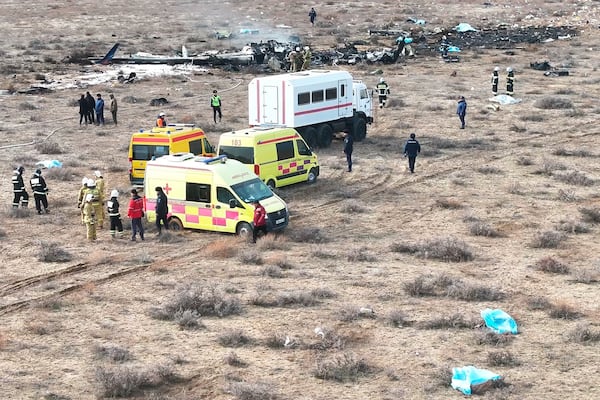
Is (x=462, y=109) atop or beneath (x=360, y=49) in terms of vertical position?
beneath

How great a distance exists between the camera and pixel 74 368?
15992mm

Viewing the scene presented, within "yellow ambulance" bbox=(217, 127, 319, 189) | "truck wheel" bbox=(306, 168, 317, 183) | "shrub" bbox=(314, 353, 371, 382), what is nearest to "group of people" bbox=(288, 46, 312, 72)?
"truck wheel" bbox=(306, 168, 317, 183)

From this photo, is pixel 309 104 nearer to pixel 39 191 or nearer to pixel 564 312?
pixel 39 191

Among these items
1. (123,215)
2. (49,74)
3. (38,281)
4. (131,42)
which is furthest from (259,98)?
(131,42)

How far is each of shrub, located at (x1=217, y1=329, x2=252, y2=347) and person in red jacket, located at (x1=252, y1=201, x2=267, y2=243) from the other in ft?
19.8

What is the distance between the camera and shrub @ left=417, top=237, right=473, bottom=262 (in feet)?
72.5

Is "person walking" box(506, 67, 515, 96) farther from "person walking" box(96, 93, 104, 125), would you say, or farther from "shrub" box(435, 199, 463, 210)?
"shrub" box(435, 199, 463, 210)

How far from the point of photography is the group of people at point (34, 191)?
1026 inches

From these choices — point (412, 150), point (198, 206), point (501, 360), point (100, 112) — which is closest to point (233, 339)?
Result: point (501, 360)

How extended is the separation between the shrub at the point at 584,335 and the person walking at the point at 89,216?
11564 mm

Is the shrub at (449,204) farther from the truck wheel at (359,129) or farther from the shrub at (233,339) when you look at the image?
the shrub at (233,339)

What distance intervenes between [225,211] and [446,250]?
528 centimetres

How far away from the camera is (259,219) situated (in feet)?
75.6

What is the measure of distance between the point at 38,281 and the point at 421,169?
1480cm
